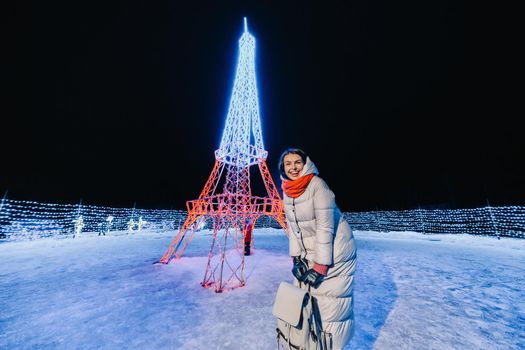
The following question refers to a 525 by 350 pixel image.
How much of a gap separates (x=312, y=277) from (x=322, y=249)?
227 millimetres

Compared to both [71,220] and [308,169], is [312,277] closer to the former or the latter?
[308,169]

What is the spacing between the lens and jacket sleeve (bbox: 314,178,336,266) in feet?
4.90

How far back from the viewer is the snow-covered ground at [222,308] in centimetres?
241

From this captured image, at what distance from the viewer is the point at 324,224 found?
1.54 m

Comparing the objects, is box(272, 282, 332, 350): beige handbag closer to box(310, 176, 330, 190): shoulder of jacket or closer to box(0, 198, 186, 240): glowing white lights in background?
box(310, 176, 330, 190): shoulder of jacket

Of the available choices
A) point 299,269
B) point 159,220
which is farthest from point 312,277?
point 159,220

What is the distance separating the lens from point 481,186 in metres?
19.8

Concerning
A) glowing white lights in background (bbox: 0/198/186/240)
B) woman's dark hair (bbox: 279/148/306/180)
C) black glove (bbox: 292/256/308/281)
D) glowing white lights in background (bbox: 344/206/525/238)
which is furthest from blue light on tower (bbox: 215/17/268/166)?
glowing white lights in background (bbox: 344/206/525/238)

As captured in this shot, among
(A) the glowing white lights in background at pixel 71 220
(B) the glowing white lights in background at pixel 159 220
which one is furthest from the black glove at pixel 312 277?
(A) the glowing white lights in background at pixel 71 220

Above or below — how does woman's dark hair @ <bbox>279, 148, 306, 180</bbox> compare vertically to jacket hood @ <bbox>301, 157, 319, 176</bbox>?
above

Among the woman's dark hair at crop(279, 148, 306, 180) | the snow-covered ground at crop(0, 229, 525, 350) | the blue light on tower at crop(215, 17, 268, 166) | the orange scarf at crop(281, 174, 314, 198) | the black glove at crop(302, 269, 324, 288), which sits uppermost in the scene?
the blue light on tower at crop(215, 17, 268, 166)

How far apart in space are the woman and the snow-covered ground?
1212mm

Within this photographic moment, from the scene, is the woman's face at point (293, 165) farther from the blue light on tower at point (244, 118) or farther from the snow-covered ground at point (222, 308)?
the blue light on tower at point (244, 118)

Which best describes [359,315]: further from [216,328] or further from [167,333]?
[167,333]
